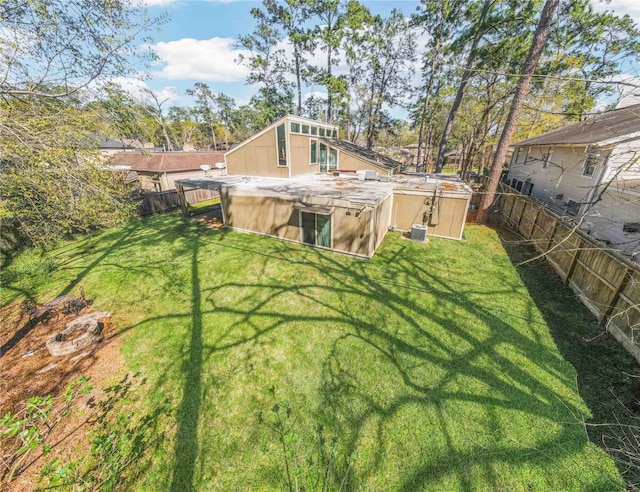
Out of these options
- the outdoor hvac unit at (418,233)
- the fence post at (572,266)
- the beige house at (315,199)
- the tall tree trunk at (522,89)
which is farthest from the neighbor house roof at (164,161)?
the fence post at (572,266)

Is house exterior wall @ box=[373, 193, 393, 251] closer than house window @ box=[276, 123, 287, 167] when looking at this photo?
Yes

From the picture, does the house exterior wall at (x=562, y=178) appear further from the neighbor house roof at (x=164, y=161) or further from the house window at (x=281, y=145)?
the neighbor house roof at (x=164, y=161)

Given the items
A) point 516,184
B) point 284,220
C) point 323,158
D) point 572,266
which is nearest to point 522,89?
point 572,266

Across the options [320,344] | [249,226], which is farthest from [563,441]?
[249,226]

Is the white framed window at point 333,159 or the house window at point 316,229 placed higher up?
the white framed window at point 333,159

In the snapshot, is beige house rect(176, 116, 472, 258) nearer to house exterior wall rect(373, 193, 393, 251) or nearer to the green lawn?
house exterior wall rect(373, 193, 393, 251)

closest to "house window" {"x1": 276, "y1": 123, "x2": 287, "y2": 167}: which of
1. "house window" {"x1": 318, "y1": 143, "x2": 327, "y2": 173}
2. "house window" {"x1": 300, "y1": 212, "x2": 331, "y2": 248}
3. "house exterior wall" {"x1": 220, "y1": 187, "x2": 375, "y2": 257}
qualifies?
"house window" {"x1": 318, "y1": 143, "x2": 327, "y2": 173}

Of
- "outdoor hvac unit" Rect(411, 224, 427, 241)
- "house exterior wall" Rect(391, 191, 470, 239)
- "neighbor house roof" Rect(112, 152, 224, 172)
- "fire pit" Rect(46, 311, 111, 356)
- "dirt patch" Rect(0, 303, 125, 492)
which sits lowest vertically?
"dirt patch" Rect(0, 303, 125, 492)
